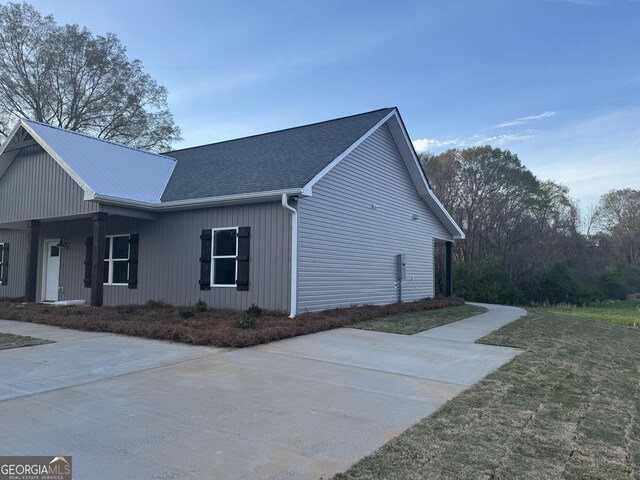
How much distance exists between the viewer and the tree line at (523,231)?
28.9 m

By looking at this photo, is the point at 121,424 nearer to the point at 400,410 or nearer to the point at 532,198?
the point at 400,410

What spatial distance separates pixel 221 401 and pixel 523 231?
2900cm

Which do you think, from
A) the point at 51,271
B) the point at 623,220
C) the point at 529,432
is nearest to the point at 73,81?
the point at 51,271

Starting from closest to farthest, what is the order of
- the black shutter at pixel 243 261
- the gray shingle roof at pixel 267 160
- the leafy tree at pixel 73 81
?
the black shutter at pixel 243 261 < the gray shingle roof at pixel 267 160 < the leafy tree at pixel 73 81

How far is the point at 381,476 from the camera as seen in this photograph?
3090 millimetres

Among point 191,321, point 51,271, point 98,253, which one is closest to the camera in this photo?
point 191,321

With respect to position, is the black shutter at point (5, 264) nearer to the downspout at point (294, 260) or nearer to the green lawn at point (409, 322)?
the downspout at point (294, 260)

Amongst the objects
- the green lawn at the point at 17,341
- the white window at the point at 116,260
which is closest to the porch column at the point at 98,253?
the white window at the point at 116,260

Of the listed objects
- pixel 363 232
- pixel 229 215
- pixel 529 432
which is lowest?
pixel 529 432

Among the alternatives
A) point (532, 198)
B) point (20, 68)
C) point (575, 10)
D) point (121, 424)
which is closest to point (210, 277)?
point (121, 424)

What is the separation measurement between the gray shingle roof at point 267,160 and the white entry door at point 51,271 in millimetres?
5297

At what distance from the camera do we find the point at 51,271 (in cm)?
1602

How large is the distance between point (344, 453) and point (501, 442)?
1272 millimetres

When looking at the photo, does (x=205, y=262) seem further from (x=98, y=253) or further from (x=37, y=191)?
(x=37, y=191)
